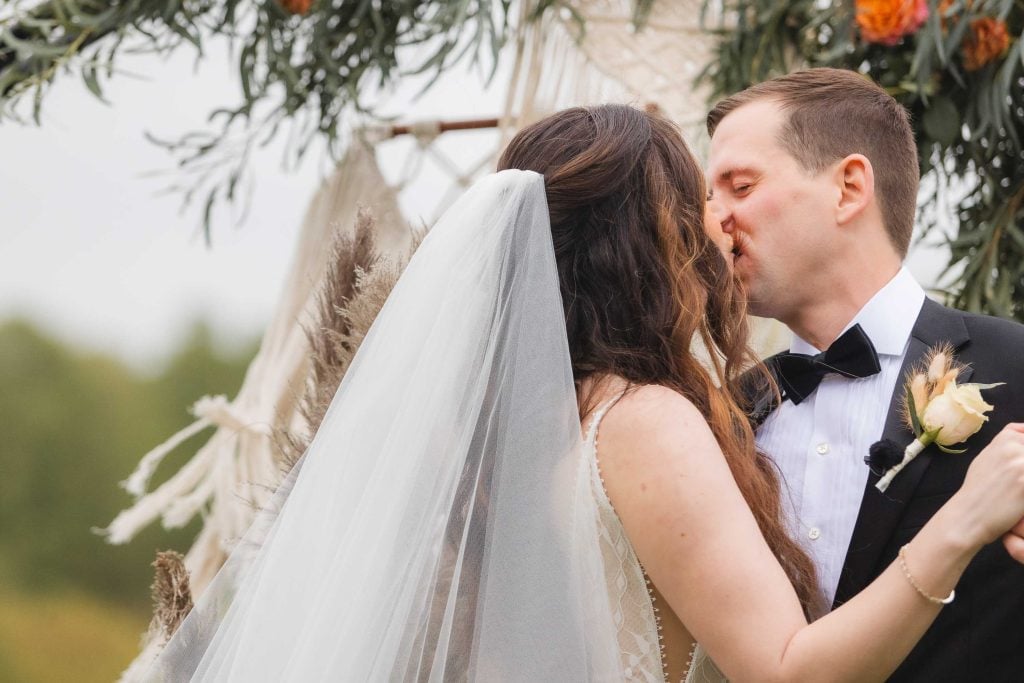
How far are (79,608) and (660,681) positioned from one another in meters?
Answer: 14.3

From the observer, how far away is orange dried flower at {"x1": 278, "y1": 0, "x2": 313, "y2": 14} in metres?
3.21

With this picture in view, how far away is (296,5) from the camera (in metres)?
3.22

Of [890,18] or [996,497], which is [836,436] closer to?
[996,497]

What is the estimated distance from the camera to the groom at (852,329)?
2014mm

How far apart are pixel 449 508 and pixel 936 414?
0.86 metres

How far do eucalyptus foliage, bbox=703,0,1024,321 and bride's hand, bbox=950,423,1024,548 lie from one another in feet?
4.12

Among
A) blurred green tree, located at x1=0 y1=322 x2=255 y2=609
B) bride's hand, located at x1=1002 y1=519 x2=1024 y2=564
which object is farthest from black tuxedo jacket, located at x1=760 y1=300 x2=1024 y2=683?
blurred green tree, located at x1=0 y1=322 x2=255 y2=609

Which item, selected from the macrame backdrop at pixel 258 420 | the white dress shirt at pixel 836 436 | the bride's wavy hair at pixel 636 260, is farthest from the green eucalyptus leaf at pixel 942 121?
the macrame backdrop at pixel 258 420

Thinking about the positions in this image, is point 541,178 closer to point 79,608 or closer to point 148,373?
point 79,608

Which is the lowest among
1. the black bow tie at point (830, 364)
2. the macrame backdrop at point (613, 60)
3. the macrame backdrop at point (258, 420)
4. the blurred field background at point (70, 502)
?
the blurred field background at point (70, 502)

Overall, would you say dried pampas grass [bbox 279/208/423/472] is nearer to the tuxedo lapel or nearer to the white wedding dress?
the white wedding dress

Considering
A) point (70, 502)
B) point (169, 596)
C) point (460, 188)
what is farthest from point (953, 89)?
point (70, 502)

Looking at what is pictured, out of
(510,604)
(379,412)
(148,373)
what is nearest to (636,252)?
(379,412)

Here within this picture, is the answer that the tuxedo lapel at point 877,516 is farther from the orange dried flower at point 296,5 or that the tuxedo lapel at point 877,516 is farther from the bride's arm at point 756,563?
the orange dried flower at point 296,5
